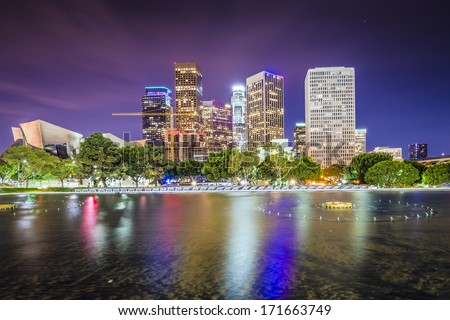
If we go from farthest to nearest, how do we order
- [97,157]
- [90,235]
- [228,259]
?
[97,157] < [90,235] < [228,259]

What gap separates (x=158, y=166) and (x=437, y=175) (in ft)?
184

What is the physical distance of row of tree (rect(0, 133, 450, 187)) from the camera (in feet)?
218

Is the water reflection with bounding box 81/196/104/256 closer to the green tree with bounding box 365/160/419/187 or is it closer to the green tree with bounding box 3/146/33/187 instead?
the green tree with bounding box 3/146/33/187

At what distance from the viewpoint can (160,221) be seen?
22.7 m

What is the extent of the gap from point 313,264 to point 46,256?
9.90 m

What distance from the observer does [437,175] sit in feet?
222

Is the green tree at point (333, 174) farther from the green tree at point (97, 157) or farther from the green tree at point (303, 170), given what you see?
the green tree at point (97, 157)

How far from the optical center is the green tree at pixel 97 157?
2603 inches

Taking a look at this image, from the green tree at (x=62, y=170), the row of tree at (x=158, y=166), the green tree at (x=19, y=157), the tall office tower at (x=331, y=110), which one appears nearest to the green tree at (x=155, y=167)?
the row of tree at (x=158, y=166)

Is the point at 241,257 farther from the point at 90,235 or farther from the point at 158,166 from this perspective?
the point at 158,166

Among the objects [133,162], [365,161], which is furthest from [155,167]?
[365,161]


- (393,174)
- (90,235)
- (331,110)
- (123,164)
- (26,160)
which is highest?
(331,110)

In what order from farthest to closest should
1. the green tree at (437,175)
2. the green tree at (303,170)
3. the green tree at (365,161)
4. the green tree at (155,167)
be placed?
the green tree at (365,161) → the green tree at (303,170) → the green tree at (155,167) → the green tree at (437,175)

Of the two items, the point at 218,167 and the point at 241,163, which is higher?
the point at 241,163
